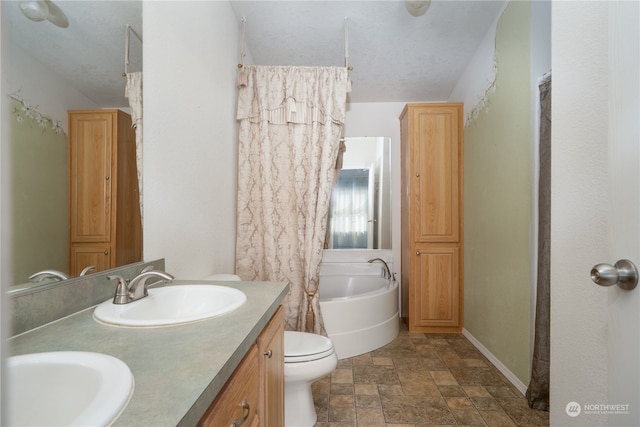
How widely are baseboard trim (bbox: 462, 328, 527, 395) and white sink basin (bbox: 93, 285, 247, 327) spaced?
1.96 metres

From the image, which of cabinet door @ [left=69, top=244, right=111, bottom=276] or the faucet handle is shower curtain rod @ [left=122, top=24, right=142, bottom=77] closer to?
cabinet door @ [left=69, top=244, right=111, bottom=276]

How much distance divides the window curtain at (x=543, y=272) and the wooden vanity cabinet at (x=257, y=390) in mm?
1475

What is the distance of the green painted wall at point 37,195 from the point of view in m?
0.66

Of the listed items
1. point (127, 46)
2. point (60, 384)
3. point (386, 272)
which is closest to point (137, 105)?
point (127, 46)

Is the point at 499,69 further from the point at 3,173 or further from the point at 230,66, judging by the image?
the point at 3,173

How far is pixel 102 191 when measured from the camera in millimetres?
921

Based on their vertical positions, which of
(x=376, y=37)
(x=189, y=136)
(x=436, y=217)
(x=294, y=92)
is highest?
(x=376, y=37)

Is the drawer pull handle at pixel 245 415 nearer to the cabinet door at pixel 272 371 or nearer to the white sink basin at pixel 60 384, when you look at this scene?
the cabinet door at pixel 272 371

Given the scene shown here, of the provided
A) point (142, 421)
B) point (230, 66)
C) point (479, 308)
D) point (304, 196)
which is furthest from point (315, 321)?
point (230, 66)

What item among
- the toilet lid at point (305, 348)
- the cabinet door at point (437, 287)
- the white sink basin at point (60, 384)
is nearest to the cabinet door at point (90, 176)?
the white sink basin at point (60, 384)

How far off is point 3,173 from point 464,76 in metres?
3.42

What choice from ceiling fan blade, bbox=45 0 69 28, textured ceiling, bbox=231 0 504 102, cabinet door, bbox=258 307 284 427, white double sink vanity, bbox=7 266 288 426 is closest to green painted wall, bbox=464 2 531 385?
textured ceiling, bbox=231 0 504 102

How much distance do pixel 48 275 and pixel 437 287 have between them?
9.21 feet

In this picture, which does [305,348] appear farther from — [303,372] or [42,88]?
[42,88]
